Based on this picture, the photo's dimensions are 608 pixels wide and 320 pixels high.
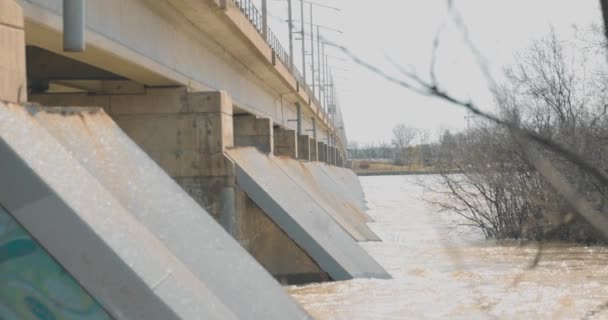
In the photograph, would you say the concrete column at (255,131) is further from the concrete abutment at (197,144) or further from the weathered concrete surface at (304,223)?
the concrete abutment at (197,144)

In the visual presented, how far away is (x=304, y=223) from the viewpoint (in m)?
14.2

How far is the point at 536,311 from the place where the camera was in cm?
1142

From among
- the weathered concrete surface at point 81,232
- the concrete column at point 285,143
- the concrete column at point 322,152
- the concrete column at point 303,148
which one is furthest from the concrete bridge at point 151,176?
the concrete column at point 322,152

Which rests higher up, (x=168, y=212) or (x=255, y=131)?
(x=255, y=131)

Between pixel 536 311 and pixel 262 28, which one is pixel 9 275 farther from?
pixel 262 28

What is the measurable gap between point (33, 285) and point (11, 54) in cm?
178

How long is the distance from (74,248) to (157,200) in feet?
9.12

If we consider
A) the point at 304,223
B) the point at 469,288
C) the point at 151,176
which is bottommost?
the point at 469,288

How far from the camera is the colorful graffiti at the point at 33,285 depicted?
5.07 m

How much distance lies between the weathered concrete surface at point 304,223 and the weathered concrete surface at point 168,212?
4244 millimetres

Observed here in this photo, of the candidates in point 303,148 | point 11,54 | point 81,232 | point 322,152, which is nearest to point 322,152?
point 322,152

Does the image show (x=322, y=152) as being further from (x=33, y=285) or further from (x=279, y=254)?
(x=33, y=285)

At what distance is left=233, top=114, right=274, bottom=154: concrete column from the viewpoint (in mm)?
22550

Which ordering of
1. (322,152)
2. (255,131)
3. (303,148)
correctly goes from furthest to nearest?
(322,152) < (303,148) < (255,131)
